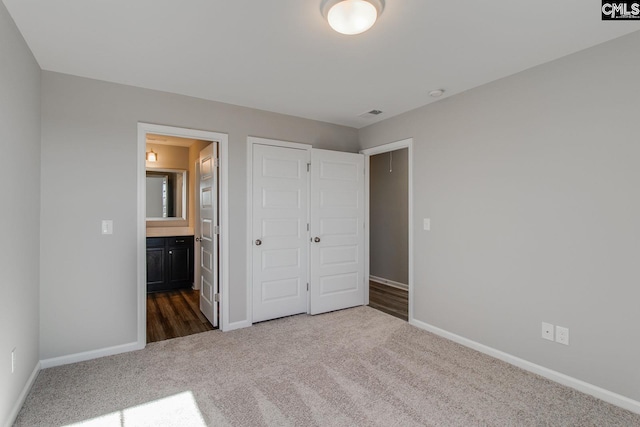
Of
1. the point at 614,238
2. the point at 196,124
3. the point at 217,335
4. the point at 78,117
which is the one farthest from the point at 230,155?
the point at 614,238

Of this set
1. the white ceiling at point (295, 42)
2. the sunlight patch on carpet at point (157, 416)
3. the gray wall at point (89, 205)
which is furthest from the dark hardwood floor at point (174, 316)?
the white ceiling at point (295, 42)

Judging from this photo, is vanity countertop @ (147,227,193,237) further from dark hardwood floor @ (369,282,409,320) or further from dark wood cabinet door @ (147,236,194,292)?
dark hardwood floor @ (369,282,409,320)

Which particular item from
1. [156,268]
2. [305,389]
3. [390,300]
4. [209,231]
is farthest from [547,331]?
[156,268]

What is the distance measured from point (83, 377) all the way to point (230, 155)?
2289 mm

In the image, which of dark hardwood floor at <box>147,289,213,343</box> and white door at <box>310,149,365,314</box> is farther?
white door at <box>310,149,365,314</box>

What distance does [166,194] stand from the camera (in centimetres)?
539

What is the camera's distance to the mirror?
17.3ft

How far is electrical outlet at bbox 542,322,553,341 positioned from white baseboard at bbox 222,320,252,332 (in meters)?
2.76

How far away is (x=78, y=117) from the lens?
2.66 m

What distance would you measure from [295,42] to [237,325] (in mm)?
2802

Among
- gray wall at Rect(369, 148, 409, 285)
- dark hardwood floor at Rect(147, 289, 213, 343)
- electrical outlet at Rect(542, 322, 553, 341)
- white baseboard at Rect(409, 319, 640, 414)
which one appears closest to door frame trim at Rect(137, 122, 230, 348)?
dark hardwood floor at Rect(147, 289, 213, 343)

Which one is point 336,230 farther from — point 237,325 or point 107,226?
point 107,226

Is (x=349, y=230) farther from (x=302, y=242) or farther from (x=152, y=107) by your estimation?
(x=152, y=107)

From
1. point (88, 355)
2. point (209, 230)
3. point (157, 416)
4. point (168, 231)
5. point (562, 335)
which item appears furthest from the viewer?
point (168, 231)
